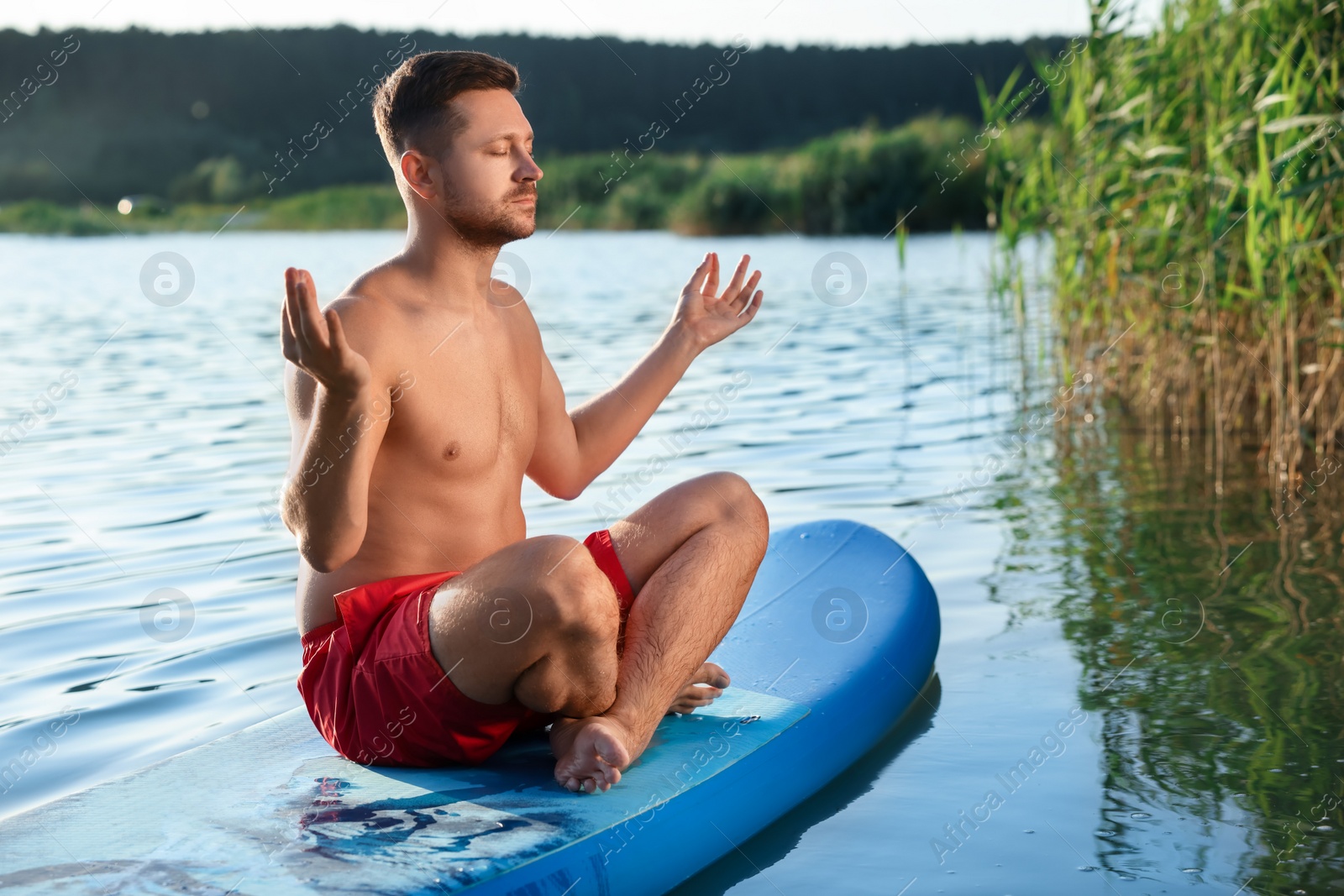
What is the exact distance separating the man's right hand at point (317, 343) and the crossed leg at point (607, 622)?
359 millimetres

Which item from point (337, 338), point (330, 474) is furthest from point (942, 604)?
point (337, 338)

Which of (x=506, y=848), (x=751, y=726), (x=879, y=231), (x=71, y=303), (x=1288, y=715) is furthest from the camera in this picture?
(x=879, y=231)

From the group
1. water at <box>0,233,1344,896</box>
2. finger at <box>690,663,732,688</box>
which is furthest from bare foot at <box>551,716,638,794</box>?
finger at <box>690,663,732,688</box>

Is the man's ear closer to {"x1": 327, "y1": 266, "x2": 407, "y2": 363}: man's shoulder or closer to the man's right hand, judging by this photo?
{"x1": 327, "y1": 266, "x2": 407, "y2": 363}: man's shoulder

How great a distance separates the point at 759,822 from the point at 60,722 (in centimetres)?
161

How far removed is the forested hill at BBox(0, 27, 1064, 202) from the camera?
109ft

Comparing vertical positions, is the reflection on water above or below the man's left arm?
below

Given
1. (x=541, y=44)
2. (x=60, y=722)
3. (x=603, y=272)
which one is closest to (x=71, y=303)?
(x=603, y=272)

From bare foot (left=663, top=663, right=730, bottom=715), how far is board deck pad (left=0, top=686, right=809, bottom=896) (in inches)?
2.3

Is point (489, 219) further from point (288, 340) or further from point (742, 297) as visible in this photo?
point (742, 297)

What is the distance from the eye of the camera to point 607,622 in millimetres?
1923

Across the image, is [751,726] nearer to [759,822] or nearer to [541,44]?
[759,822]

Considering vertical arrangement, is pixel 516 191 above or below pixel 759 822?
above

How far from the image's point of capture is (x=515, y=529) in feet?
7.52
